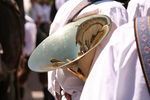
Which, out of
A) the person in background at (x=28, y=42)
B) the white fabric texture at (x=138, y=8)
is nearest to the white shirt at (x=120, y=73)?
the white fabric texture at (x=138, y=8)

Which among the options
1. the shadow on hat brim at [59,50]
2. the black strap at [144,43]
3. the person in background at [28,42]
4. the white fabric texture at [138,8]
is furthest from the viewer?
the person in background at [28,42]

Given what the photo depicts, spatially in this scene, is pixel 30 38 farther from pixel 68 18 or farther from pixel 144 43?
pixel 144 43

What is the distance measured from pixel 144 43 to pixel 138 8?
892 mm

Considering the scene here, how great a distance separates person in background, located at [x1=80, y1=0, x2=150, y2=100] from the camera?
1826mm

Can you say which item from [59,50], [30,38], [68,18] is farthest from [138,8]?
[30,38]

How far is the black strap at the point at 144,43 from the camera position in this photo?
1.81 meters

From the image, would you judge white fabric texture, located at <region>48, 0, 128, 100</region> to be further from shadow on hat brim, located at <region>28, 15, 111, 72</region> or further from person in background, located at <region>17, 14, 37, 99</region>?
person in background, located at <region>17, 14, 37, 99</region>

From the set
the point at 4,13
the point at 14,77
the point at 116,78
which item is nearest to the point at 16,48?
the point at 4,13

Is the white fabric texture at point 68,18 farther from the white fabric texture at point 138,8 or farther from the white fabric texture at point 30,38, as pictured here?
the white fabric texture at point 30,38

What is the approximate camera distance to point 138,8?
271 centimetres

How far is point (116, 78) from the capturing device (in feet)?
6.10

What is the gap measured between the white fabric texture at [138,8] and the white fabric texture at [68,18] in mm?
100

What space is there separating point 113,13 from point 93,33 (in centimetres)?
14

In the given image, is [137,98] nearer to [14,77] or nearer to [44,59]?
[44,59]
